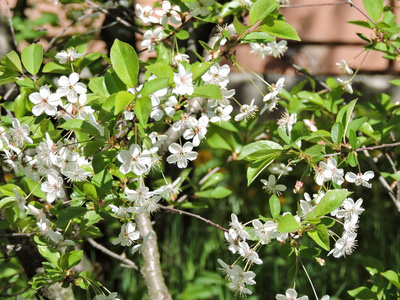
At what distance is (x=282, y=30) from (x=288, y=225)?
0.43m

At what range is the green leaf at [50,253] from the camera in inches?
48.2

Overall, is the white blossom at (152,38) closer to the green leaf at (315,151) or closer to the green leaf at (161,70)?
the green leaf at (161,70)

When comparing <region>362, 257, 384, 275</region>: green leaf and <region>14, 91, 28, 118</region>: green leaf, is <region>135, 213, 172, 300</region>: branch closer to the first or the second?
<region>14, 91, 28, 118</region>: green leaf

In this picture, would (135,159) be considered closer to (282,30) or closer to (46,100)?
(46,100)

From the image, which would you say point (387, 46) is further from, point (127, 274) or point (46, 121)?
point (127, 274)

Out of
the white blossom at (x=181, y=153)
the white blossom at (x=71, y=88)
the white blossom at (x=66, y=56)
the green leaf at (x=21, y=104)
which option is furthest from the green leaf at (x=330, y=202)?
the green leaf at (x=21, y=104)

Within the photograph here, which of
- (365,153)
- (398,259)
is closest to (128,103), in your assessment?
(365,153)

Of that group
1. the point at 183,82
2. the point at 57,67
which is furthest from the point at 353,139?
the point at 57,67

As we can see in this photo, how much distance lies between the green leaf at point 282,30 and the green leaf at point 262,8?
1.9 inches

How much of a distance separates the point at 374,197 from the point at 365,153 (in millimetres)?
1314

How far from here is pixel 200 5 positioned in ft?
3.98

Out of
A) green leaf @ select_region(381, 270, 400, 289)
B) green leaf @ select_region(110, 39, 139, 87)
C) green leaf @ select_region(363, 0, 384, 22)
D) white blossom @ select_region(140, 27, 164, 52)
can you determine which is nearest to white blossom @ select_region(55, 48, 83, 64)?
white blossom @ select_region(140, 27, 164, 52)

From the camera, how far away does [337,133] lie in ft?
3.77

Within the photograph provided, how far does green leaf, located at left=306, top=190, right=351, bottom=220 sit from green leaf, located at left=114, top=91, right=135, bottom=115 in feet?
1.39
